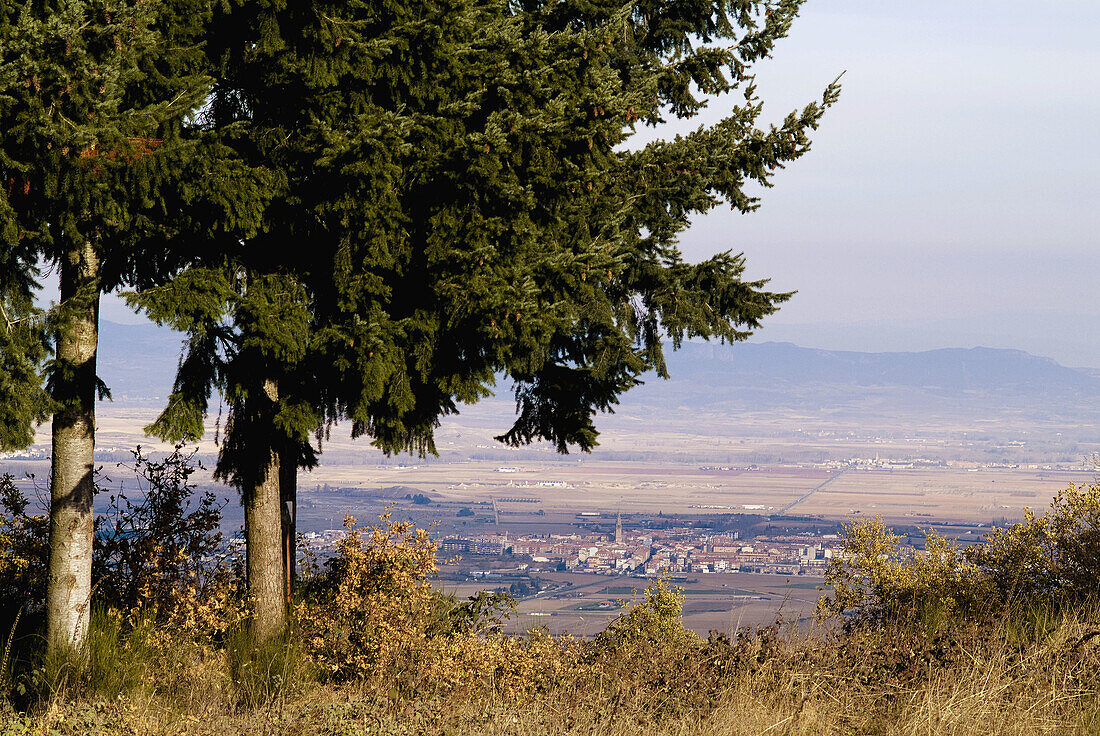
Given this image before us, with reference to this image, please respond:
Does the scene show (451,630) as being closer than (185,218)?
No

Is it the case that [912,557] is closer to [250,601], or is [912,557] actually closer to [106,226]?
[250,601]

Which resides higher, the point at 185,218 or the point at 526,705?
the point at 185,218

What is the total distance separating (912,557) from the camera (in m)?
10.4

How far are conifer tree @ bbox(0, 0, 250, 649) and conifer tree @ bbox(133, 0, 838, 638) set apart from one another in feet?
2.22

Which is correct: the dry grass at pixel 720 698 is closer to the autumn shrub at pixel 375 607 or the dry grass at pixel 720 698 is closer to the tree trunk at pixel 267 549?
the autumn shrub at pixel 375 607

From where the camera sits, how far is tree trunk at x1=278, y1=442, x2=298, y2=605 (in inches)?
401

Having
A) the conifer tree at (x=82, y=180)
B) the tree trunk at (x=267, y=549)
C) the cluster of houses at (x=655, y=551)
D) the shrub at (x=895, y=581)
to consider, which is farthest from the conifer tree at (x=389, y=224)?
the cluster of houses at (x=655, y=551)

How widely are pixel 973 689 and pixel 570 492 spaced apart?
16035 centimetres

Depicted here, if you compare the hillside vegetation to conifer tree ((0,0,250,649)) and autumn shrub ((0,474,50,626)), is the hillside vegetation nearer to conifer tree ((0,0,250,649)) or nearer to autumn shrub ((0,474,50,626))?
autumn shrub ((0,474,50,626))

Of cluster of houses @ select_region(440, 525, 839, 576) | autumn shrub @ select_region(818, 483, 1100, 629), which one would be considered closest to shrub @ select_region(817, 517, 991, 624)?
autumn shrub @ select_region(818, 483, 1100, 629)

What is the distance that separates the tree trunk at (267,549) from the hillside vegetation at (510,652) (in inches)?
8.5

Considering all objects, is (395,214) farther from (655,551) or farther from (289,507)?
(655,551)

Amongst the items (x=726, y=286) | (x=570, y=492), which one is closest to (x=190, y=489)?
(x=726, y=286)

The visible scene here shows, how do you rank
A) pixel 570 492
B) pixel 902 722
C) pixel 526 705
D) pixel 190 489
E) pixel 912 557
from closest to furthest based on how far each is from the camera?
pixel 902 722
pixel 526 705
pixel 190 489
pixel 912 557
pixel 570 492
